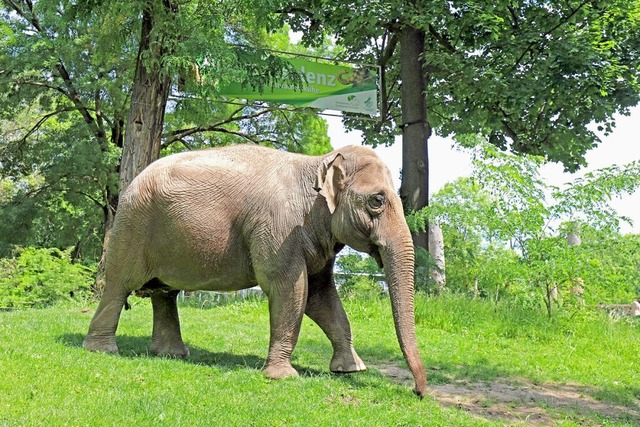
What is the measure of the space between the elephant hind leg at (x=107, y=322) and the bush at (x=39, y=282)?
7878 mm

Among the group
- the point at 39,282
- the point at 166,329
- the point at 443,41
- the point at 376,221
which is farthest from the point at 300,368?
the point at 443,41

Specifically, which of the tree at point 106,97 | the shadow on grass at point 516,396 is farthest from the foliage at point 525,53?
the shadow on grass at point 516,396

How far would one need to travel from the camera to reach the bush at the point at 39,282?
1563 cm

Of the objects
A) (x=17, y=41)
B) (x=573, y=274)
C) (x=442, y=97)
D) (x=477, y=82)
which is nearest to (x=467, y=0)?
(x=477, y=82)

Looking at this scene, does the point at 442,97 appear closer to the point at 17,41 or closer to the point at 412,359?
the point at 17,41

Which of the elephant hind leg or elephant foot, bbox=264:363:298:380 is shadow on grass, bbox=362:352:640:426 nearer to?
elephant foot, bbox=264:363:298:380

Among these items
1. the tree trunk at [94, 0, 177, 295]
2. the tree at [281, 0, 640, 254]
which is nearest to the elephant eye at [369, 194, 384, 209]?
the tree trunk at [94, 0, 177, 295]

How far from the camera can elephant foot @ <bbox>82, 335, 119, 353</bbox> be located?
821cm

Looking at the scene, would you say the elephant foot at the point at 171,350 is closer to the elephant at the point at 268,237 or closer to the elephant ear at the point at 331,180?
the elephant at the point at 268,237

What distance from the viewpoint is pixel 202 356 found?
867cm

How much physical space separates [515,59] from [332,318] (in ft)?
36.9

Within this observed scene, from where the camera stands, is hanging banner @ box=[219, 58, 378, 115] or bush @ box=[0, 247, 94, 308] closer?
bush @ box=[0, 247, 94, 308]

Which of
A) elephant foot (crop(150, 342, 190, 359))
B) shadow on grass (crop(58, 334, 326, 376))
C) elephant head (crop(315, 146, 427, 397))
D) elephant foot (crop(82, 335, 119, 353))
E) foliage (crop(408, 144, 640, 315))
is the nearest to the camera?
elephant head (crop(315, 146, 427, 397))

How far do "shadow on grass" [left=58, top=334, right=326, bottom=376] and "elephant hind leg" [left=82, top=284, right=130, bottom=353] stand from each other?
227mm
